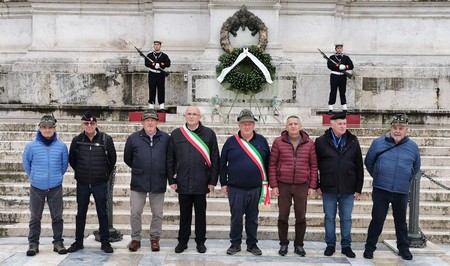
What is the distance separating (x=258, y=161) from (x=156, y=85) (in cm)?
761

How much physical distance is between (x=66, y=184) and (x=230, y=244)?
3419mm

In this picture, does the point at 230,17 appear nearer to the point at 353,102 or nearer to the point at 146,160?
the point at 353,102

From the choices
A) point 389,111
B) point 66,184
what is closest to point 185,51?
point 389,111

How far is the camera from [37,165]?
6875 mm

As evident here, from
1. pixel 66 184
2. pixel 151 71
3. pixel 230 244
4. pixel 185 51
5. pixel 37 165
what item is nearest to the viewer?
pixel 37 165

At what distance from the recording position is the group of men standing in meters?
6.93

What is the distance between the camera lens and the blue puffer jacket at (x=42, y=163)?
6.88m

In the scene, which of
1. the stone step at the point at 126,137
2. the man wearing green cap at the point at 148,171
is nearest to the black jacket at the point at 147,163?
the man wearing green cap at the point at 148,171

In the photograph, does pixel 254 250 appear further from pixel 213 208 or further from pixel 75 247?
pixel 75 247

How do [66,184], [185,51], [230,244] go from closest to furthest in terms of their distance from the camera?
[230,244]
[66,184]
[185,51]

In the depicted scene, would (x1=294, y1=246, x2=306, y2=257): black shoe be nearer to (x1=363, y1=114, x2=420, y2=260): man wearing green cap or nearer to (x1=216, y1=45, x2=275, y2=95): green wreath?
(x1=363, y1=114, x2=420, y2=260): man wearing green cap

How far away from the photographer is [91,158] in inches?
275

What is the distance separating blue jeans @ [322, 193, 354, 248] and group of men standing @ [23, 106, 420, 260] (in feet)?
0.04

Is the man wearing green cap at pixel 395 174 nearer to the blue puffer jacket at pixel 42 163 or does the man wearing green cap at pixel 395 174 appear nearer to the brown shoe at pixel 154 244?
the brown shoe at pixel 154 244
